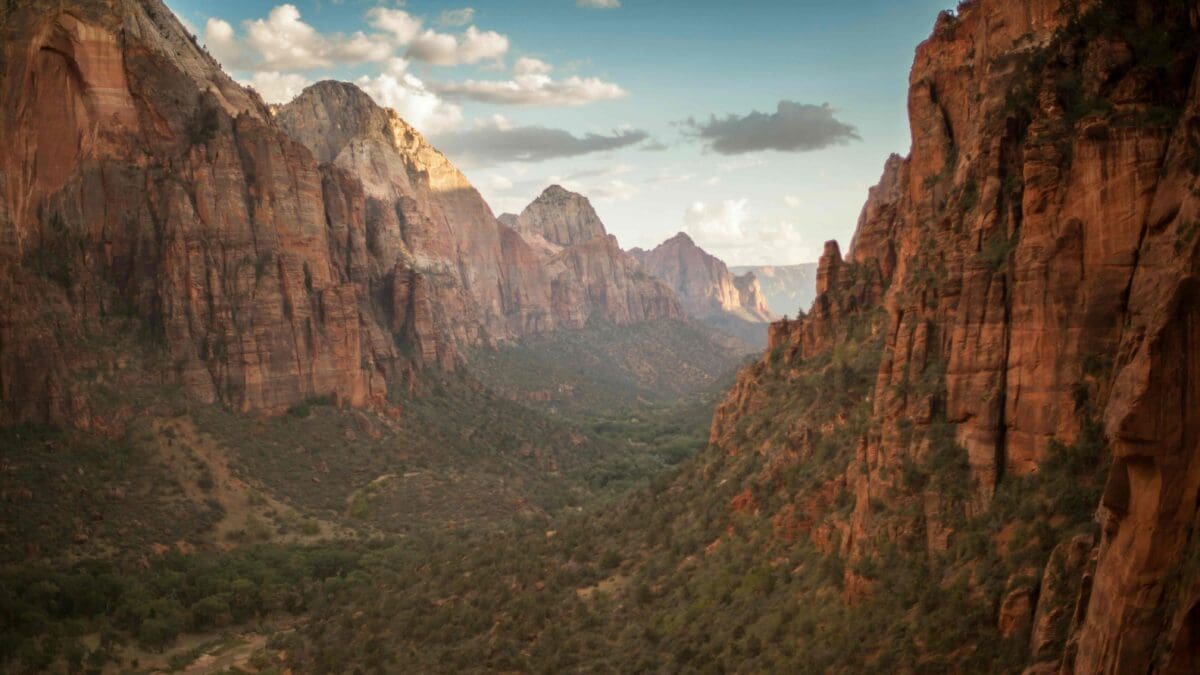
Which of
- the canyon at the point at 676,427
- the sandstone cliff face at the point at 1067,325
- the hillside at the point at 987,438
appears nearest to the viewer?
the sandstone cliff face at the point at 1067,325

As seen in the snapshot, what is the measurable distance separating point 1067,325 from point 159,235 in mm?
76351

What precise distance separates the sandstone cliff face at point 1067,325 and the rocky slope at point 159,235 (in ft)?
199

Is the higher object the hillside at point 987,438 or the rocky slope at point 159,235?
the rocky slope at point 159,235

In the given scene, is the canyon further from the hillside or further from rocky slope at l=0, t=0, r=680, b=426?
rocky slope at l=0, t=0, r=680, b=426

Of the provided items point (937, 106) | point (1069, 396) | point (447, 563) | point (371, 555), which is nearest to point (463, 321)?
point (371, 555)

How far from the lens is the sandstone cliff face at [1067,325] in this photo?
16.0m

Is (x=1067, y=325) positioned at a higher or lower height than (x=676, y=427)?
higher

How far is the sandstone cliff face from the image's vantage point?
16.0 m

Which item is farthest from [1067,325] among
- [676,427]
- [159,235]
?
[676,427]

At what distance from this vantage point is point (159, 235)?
3260 inches

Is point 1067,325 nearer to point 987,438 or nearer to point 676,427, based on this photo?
point 987,438

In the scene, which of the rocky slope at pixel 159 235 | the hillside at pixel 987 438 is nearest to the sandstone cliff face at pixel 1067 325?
the hillside at pixel 987 438

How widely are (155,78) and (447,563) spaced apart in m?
51.2

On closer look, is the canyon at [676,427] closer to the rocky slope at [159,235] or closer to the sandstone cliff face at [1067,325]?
the sandstone cliff face at [1067,325]
